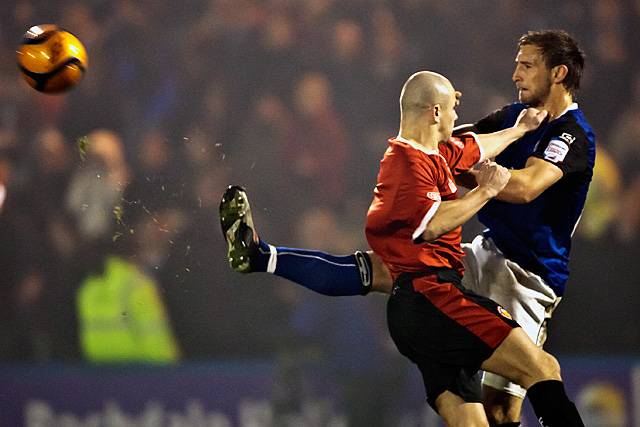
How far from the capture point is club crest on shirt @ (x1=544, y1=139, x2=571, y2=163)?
139 inches

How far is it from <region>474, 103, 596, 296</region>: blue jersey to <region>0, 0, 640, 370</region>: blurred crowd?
7.23ft

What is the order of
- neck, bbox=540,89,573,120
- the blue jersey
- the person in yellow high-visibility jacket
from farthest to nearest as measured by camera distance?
the person in yellow high-visibility jacket
neck, bbox=540,89,573,120
the blue jersey

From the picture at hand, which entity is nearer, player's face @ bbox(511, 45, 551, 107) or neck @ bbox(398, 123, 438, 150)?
neck @ bbox(398, 123, 438, 150)

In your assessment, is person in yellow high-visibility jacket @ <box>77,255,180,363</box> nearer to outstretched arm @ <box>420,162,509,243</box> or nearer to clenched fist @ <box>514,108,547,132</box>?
clenched fist @ <box>514,108,547,132</box>

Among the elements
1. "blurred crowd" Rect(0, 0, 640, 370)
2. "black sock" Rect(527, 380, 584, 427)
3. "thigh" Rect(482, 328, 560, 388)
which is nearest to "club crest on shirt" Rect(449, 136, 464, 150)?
"thigh" Rect(482, 328, 560, 388)

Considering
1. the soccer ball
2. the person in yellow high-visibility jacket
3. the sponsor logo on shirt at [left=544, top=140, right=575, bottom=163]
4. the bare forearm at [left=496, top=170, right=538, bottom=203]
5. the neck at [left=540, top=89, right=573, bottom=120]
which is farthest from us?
the person in yellow high-visibility jacket

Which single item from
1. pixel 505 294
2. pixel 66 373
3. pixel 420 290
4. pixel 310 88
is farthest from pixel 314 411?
pixel 420 290

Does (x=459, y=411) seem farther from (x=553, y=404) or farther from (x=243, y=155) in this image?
(x=243, y=155)

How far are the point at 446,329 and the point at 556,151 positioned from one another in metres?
0.85

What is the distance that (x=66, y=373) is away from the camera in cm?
591

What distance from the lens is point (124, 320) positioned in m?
5.93

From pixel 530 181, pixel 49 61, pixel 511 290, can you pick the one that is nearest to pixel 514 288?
pixel 511 290

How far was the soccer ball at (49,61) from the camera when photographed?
4.17 metres

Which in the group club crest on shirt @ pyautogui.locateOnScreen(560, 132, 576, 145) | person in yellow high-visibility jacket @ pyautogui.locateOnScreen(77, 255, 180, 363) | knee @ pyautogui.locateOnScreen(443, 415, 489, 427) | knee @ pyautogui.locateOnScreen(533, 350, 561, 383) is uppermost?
club crest on shirt @ pyautogui.locateOnScreen(560, 132, 576, 145)
